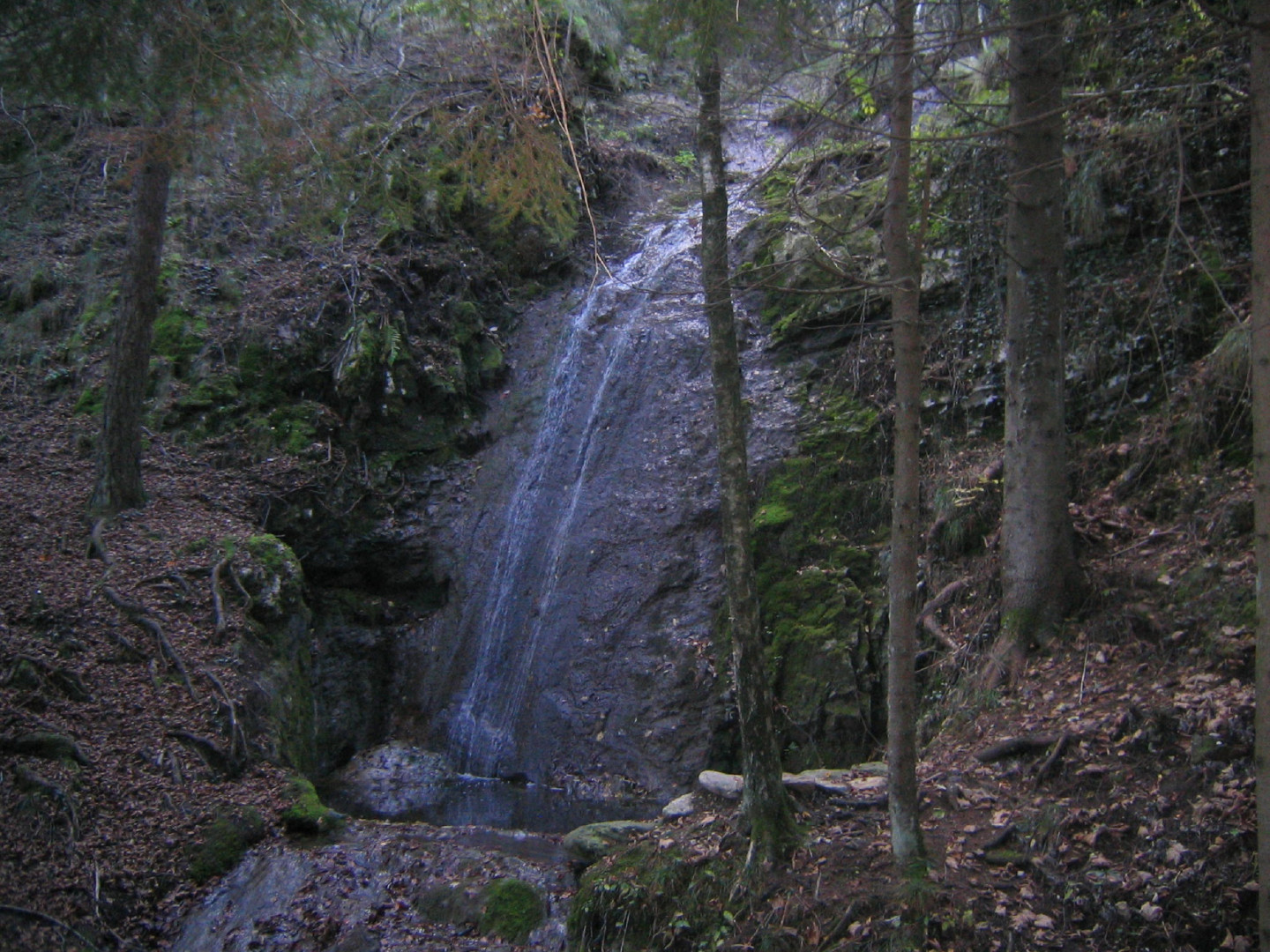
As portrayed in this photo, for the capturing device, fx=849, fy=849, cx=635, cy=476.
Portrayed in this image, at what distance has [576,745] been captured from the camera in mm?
8703

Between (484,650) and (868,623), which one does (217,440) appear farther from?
(868,623)

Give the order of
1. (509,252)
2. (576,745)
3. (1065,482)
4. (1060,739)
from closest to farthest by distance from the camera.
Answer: (1060,739) < (1065,482) < (576,745) < (509,252)

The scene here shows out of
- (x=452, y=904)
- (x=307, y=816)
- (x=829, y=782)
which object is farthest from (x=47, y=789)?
(x=829, y=782)

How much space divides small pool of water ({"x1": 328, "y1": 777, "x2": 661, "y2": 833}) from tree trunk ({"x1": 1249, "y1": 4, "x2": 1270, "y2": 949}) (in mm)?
5399

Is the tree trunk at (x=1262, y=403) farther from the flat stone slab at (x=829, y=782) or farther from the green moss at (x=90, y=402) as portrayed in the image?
the green moss at (x=90, y=402)

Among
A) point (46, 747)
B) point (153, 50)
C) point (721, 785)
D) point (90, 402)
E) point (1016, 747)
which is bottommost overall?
point (721, 785)

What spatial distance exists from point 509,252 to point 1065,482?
9908 mm

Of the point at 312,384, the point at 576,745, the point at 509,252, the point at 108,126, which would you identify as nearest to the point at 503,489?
the point at 312,384

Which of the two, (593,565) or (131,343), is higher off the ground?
(131,343)

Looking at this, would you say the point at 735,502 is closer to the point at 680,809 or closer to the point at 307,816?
the point at 680,809

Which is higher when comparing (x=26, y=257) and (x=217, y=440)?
(x=26, y=257)

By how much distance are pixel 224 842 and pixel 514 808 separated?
9.18ft

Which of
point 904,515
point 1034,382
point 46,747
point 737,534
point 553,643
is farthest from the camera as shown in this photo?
point 553,643

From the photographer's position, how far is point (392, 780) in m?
9.17
